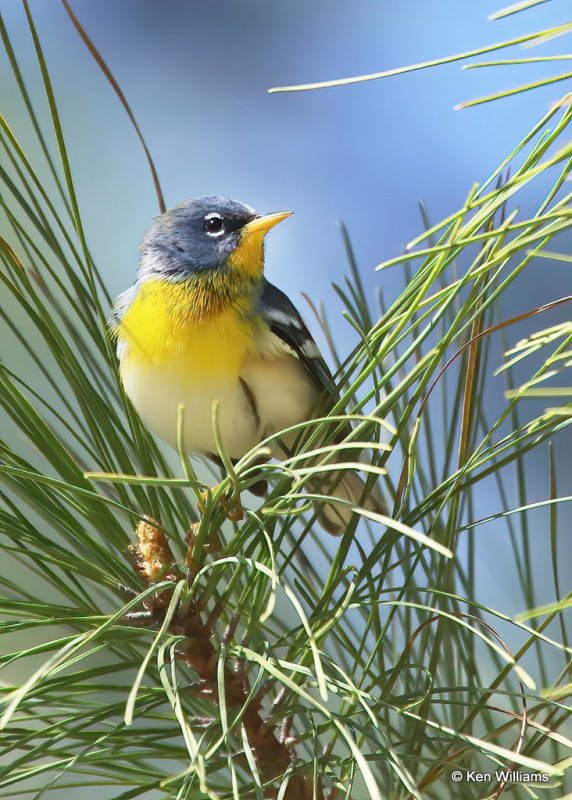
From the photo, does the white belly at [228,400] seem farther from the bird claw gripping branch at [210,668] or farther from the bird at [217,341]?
the bird claw gripping branch at [210,668]

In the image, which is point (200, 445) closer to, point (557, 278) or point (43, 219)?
point (43, 219)

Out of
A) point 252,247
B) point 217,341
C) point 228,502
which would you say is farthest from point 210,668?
point 252,247

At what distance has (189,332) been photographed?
120 centimetres

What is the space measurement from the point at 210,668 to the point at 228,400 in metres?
0.55

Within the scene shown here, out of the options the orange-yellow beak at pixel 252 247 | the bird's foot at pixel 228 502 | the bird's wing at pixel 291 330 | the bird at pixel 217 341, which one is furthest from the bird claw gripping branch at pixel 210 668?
the orange-yellow beak at pixel 252 247

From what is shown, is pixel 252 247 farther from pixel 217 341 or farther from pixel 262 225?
pixel 217 341

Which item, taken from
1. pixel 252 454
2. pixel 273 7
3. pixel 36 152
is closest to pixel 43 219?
pixel 252 454

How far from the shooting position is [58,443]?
0.77 meters

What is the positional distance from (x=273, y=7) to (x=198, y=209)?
326 centimetres

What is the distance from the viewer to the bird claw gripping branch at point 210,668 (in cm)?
72

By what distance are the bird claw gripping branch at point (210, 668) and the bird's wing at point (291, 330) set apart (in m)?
0.59

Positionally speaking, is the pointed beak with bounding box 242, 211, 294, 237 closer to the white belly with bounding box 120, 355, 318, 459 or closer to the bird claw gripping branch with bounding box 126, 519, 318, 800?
the white belly with bounding box 120, 355, 318, 459

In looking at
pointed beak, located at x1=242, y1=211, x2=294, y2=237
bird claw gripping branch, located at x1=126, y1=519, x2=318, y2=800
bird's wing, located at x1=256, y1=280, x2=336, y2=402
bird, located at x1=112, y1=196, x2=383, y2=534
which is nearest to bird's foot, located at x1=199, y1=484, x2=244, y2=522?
bird claw gripping branch, located at x1=126, y1=519, x2=318, y2=800

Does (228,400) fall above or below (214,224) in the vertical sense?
below
